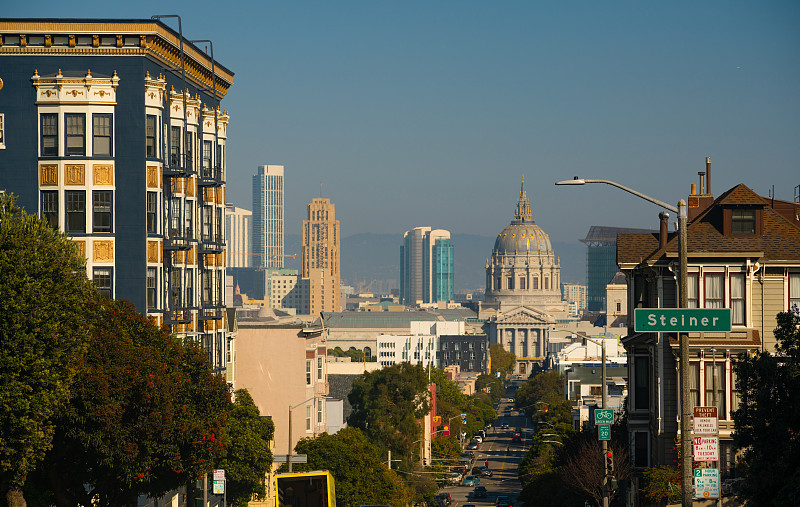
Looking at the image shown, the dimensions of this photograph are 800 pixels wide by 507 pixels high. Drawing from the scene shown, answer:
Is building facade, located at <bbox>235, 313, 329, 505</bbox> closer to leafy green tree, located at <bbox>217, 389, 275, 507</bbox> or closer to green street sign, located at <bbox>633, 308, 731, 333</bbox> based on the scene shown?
leafy green tree, located at <bbox>217, 389, 275, 507</bbox>

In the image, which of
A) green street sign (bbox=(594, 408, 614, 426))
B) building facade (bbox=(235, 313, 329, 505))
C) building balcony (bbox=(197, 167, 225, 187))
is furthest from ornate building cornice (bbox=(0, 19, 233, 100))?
building facade (bbox=(235, 313, 329, 505))

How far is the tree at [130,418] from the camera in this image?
40.9 m

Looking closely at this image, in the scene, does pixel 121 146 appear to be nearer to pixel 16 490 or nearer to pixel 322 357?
pixel 16 490

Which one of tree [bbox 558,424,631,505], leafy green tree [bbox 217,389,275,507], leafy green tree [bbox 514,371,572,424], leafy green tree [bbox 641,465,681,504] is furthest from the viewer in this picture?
leafy green tree [bbox 514,371,572,424]

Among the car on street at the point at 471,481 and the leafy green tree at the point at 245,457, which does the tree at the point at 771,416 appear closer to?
the leafy green tree at the point at 245,457

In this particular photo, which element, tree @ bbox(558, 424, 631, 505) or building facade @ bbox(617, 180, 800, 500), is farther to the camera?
tree @ bbox(558, 424, 631, 505)

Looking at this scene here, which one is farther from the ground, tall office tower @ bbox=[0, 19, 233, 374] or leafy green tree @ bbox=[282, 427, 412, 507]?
tall office tower @ bbox=[0, 19, 233, 374]

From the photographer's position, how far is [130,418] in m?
42.2

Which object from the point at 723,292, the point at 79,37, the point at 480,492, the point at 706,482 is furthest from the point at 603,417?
the point at 480,492

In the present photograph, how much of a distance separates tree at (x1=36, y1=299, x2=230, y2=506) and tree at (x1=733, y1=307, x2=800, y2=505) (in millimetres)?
18990

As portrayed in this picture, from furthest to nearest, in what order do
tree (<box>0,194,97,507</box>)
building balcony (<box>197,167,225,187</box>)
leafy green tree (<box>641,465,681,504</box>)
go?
1. building balcony (<box>197,167,225,187</box>)
2. leafy green tree (<box>641,465,681,504</box>)
3. tree (<box>0,194,97,507</box>)

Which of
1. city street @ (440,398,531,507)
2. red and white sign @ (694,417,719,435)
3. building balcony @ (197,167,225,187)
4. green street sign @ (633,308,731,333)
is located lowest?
city street @ (440,398,531,507)

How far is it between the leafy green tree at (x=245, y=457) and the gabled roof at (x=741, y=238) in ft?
87.6

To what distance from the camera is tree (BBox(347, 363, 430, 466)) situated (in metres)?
103
